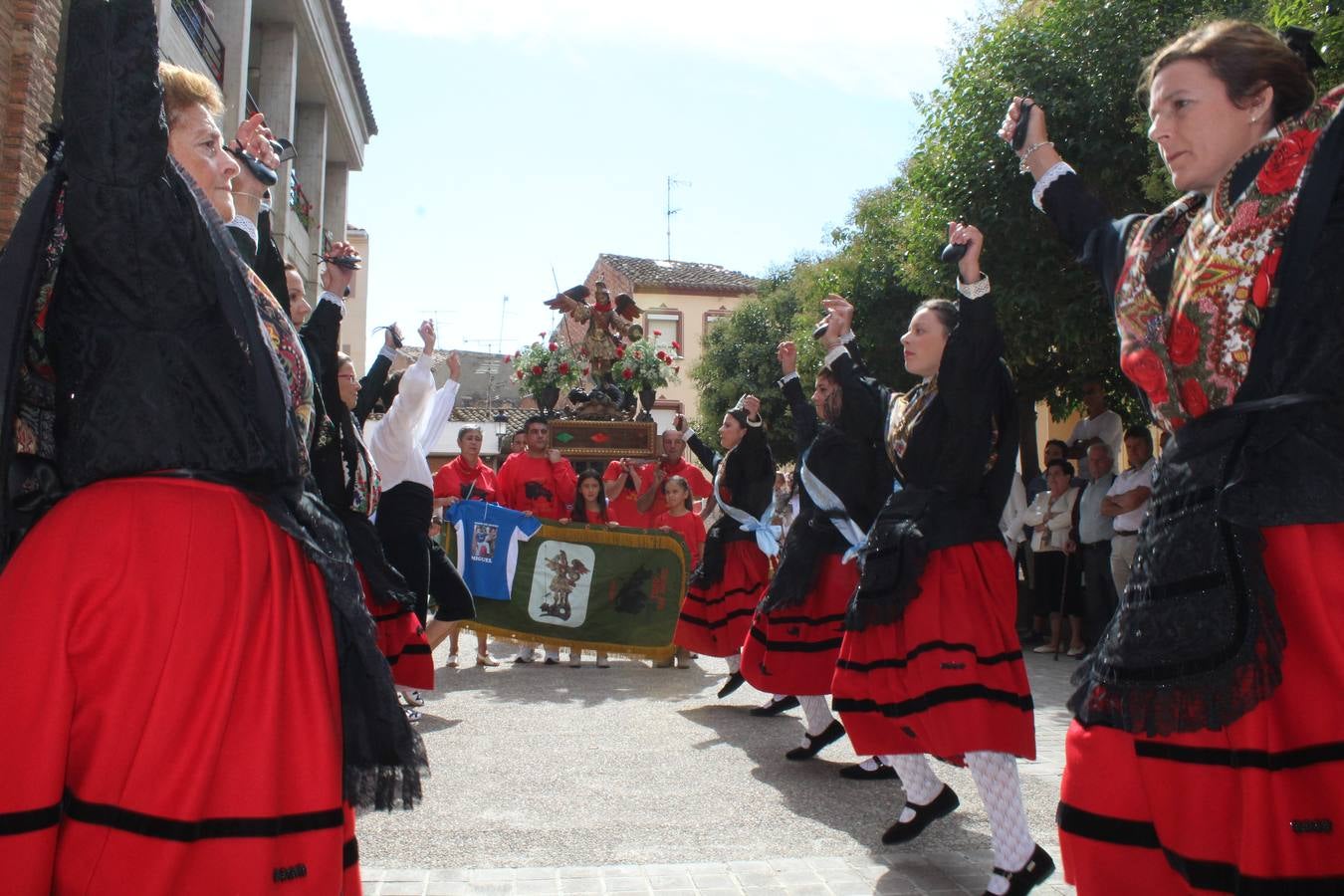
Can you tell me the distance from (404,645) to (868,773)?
2348mm

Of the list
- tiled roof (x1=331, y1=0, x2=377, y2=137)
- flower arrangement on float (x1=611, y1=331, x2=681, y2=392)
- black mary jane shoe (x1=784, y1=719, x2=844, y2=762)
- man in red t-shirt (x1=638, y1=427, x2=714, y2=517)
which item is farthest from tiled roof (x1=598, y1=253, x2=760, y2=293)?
black mary jane shoe (x1=784, y1=719, x2=844, y2=762)

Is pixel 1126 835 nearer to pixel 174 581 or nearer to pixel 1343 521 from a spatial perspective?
pixel 1343 521

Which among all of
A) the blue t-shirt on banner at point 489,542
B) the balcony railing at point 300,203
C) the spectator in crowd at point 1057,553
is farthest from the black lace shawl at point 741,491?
the balcony railing at point 300,203

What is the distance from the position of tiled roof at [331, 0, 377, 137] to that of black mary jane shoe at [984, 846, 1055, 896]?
21.0 m

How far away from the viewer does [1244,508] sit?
6.90ft

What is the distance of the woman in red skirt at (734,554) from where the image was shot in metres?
7.82

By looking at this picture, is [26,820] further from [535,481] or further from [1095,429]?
[1095,429]

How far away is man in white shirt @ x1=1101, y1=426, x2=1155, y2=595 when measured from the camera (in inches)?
380

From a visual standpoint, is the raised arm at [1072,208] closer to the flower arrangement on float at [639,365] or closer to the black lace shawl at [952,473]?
the black lace shawl at [952,473]

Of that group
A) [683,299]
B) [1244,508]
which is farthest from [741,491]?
[683,299]

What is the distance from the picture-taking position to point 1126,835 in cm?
212

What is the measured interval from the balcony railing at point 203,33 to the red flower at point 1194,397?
14285mm

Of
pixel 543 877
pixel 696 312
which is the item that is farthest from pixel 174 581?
pixel 696 312

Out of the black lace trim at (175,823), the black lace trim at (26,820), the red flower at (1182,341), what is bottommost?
the black lace trim at (175,823)
